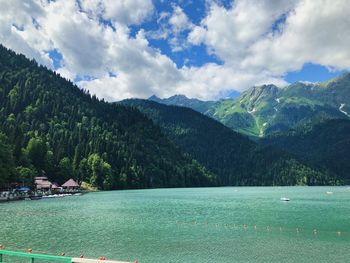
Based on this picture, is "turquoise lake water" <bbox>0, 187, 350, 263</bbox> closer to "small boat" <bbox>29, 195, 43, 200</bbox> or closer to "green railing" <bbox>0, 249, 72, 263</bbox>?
"green railing" <bbox>0, 249, 72, 263</bbox>

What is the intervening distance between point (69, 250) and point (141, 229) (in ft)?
65.1

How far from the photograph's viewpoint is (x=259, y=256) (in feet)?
137

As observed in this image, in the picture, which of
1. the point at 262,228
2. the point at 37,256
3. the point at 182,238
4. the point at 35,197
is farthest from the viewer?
the point at 35,197

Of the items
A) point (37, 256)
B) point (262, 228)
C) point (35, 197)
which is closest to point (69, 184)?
point (35, 197)

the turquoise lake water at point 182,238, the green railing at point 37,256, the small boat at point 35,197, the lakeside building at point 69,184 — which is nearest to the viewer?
the green railing at point 37,256

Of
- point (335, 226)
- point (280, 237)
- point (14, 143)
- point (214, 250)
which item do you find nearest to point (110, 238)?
point (214, 250)

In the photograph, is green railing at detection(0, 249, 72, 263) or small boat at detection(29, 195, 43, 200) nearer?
green railing at detection(0, 249, 72, 263)

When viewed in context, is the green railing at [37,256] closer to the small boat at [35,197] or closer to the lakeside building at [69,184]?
the small boat at [35,197]

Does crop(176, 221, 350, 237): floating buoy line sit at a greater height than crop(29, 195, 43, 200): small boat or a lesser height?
lesser

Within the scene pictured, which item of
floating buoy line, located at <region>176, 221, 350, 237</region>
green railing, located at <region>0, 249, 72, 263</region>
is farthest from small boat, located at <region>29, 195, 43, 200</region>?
green railing, located at <region>0, 249, 72, 263</region>

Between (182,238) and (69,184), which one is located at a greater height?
(69,184)

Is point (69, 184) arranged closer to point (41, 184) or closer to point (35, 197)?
point (41, 184)

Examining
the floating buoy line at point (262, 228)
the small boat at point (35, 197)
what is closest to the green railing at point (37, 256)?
the floating buoy line at point (262, 228)

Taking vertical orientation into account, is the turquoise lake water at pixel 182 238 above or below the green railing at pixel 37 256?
below
